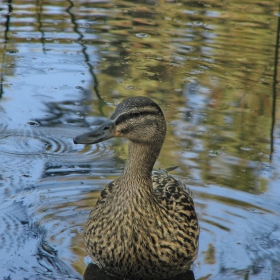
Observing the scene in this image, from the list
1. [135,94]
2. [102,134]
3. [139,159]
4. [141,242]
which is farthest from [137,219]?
[135,94]

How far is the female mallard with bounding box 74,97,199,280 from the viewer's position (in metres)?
4.87

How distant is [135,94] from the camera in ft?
27.4

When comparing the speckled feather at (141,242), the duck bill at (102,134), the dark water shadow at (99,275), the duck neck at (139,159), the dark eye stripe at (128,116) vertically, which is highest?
the dark eye stripe at (128,116)

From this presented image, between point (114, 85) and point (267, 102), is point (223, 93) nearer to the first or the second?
point (267, 102)

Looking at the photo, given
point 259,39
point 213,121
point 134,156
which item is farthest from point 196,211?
point 259,39

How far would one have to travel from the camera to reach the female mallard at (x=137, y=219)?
4871 mm

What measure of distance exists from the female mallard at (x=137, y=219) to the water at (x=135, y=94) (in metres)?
0.26

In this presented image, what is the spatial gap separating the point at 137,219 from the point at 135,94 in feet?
11.7

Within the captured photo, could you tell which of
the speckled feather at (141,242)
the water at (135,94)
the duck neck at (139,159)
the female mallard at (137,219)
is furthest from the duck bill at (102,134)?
the water at (135,94)

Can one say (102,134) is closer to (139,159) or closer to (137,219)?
(139,159)

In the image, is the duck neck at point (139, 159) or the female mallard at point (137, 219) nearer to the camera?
the female mallard at point (137, 219)

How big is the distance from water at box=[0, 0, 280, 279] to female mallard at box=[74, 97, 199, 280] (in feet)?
0.84

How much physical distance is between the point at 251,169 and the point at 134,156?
2070mm

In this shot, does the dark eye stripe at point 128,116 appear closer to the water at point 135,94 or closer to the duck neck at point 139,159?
the duck neck at point 139,159
